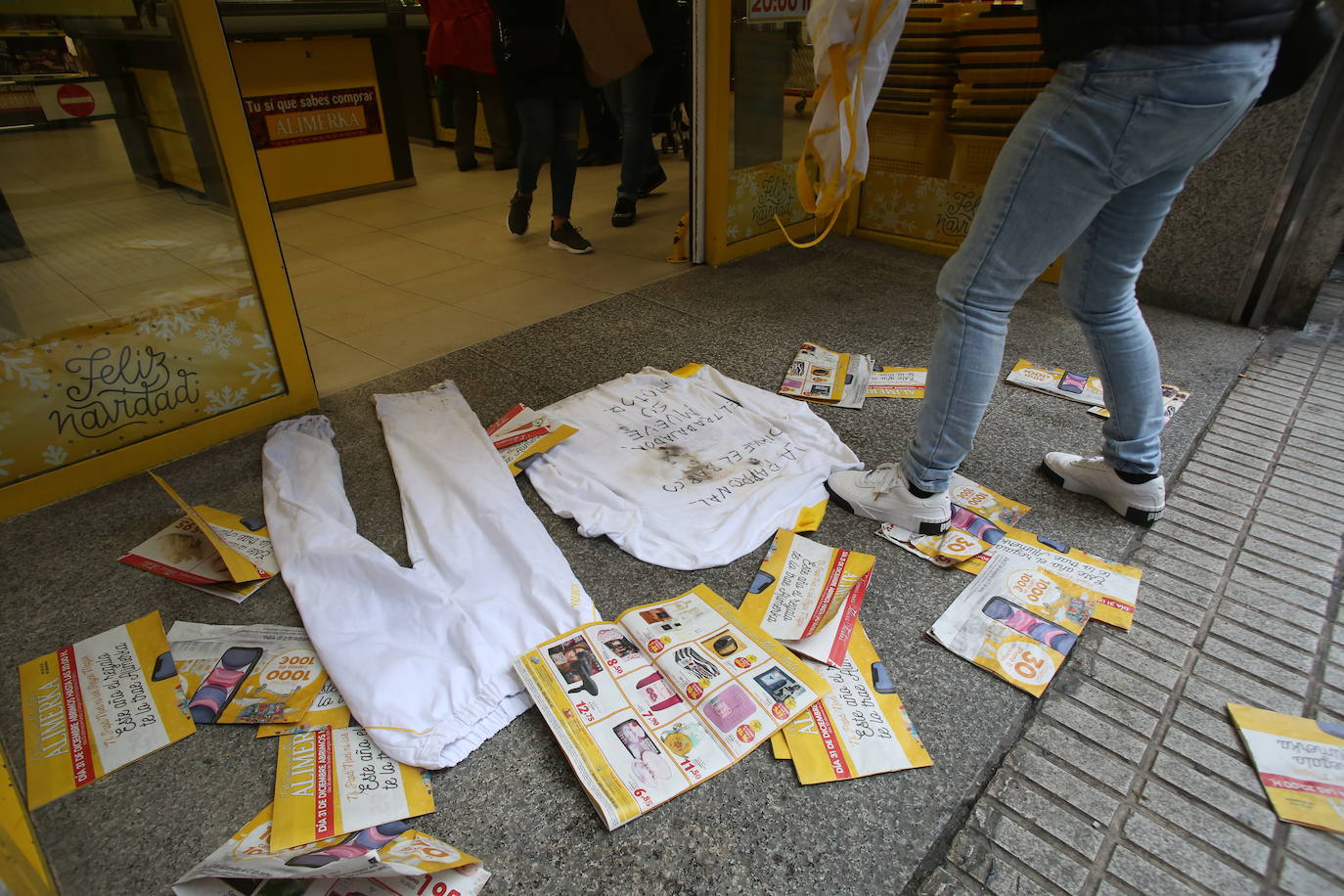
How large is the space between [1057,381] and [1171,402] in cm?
29

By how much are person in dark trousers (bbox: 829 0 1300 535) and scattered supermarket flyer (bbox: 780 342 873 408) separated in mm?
508

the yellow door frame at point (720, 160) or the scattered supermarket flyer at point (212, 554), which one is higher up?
the yellow door frame at point (720, 160)

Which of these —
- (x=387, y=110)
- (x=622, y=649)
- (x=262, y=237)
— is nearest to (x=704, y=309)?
(x=262, y=237)

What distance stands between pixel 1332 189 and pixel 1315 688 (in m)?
1.96

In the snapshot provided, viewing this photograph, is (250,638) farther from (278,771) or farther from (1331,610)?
(1331,610)

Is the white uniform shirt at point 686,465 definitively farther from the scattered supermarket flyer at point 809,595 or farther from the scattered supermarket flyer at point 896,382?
the scattered supermarket flyer at point 896,382

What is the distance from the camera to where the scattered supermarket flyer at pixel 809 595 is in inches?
52.6

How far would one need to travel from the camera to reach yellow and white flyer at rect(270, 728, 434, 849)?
1.04 metres

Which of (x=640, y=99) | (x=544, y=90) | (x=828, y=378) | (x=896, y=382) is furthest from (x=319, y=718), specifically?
(x=640, y=99)

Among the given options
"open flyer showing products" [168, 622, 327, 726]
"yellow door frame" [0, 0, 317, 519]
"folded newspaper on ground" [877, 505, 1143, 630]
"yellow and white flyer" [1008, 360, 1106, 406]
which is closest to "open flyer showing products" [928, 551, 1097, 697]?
"folded newspaper on ground" [877, 505, 1143, 630]

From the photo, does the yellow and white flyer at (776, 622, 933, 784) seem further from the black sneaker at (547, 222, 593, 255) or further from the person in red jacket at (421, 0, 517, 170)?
the person in red jacket at (421, 0, 517, 170)

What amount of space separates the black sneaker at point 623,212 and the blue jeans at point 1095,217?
8.94 feet

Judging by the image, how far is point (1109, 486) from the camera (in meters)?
1.68

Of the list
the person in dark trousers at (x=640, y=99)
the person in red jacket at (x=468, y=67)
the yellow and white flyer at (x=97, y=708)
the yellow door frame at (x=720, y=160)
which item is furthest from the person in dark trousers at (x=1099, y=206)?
the person in red jacket at (x=468, y=67)
